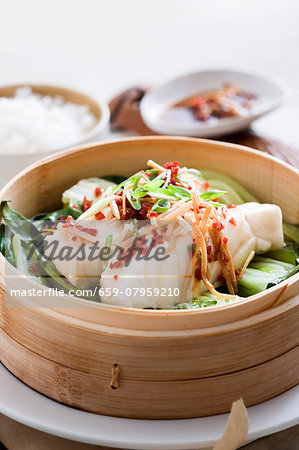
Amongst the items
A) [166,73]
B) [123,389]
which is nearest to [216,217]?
[123,389]

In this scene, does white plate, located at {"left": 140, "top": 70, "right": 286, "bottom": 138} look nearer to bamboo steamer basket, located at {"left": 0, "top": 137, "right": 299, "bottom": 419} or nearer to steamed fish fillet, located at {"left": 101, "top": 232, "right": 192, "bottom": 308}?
steamed fish fillet, located at {"left": 101, "top": 232, "right": 192, "bottom": 308}

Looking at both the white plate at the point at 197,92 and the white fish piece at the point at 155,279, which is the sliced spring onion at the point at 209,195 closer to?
the white fish piece at the point at 155,279

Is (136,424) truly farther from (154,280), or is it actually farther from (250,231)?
(250,231)

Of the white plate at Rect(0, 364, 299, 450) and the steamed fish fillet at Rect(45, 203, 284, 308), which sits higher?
the steamed fish fillet at Rect(45, 203, 284, 308)

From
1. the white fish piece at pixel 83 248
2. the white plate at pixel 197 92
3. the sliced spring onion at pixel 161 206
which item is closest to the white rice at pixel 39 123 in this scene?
the white plate at pixel 197 92

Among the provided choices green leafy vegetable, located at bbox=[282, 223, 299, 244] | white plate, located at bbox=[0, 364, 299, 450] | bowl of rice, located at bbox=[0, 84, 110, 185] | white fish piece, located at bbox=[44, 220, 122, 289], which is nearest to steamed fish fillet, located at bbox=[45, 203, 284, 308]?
white fish piece, located at bbox=[44, 220, 122, 289]

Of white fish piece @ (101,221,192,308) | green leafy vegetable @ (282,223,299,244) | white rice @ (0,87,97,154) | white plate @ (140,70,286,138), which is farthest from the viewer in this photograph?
white plate @ (140,70,286,138)
